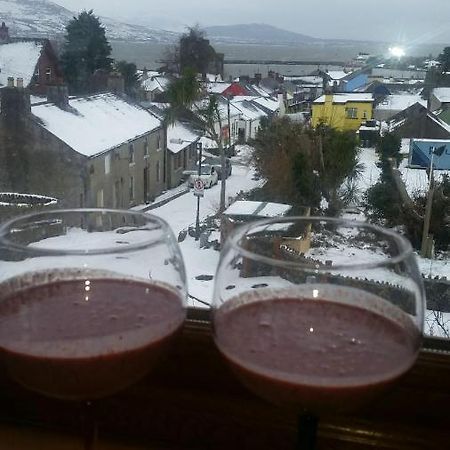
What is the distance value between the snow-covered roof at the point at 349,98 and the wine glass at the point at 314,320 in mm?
1029

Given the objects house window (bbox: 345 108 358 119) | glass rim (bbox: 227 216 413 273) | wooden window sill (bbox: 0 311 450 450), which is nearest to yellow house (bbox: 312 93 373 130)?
house window (bbox: 345 108 358 119)

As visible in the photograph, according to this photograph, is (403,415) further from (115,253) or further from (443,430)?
(115,253)

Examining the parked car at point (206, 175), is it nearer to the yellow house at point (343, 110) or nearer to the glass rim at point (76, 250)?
the yellow house at point (343, 110)

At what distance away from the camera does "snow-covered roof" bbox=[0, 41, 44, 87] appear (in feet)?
4.40

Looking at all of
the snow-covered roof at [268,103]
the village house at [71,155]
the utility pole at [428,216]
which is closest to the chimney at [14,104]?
the village house at [71,155]

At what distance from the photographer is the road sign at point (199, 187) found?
1.50 m

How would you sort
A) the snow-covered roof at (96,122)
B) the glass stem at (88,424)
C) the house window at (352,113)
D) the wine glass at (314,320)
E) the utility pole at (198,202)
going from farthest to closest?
the house window at (352,113)
the snow-covered roof at (96,122)
the utility pole at (198,202)
the glass stem at (88,424)
the wine glass at (314,320)

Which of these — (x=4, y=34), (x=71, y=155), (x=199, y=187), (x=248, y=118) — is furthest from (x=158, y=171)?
(x=4, y=34)

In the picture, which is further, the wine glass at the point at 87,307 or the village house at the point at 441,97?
the village house at the point at 441,97

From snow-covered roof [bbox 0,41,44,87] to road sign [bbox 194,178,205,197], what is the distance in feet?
1.38

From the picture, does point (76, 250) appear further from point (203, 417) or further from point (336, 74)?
point (336, 74)

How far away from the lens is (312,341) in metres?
0.47

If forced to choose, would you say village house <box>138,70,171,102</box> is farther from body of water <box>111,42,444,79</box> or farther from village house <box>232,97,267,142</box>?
village house <box>232,97,267,142</box>

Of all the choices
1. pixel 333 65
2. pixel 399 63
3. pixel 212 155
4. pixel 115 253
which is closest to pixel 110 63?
pixel 212 155
